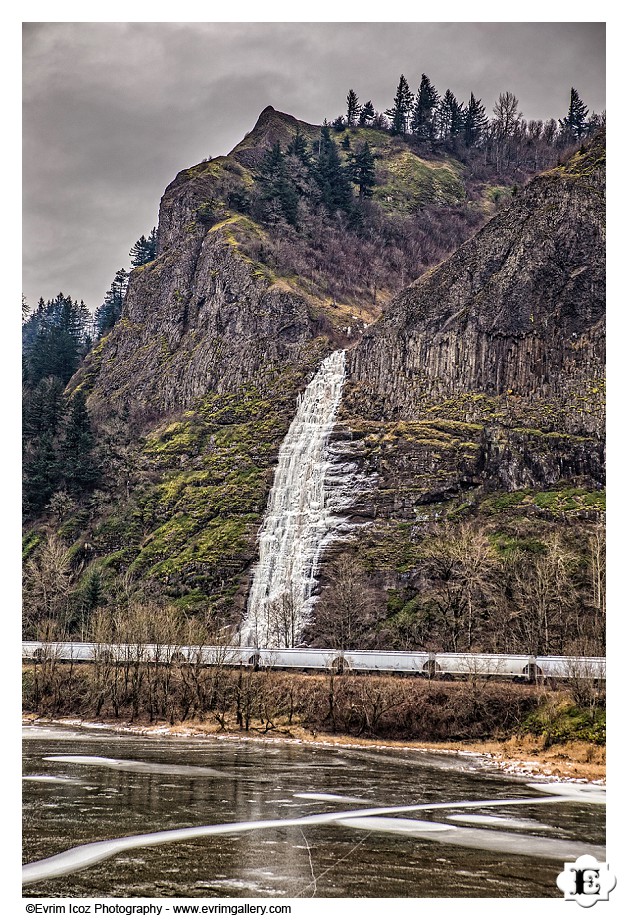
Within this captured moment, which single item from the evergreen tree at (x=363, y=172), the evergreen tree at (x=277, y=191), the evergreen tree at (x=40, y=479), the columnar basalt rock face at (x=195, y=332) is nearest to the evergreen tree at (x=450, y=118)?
the evergreen tree at (x=363, y=172)

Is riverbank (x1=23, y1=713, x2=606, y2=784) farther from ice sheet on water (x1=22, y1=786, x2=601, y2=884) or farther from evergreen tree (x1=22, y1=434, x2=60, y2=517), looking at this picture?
evergreen tree (x1=22, y1=434, x2=60, y2=517)

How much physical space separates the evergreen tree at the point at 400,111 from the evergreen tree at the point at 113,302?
5430 cm

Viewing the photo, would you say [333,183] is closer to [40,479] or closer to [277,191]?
[277,191]

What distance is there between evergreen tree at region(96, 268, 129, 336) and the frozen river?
10462 cm

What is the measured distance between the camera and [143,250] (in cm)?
14250

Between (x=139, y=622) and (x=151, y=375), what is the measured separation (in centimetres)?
5428

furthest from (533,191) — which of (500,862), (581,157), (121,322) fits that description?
(500,862)

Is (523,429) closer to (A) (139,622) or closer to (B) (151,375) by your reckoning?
(A) (139,622)

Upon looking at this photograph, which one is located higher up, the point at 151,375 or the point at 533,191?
the point at 533,191

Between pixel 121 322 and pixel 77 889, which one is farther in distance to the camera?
pixel 121 322

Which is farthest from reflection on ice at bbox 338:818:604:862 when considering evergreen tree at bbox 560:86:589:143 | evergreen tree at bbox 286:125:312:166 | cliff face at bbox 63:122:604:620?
evergreen tree at bbox 560:86:589:143

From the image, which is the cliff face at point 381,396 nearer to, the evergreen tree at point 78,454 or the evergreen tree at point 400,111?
the evergreen tree at point 78,454

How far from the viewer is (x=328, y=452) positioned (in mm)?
75438
